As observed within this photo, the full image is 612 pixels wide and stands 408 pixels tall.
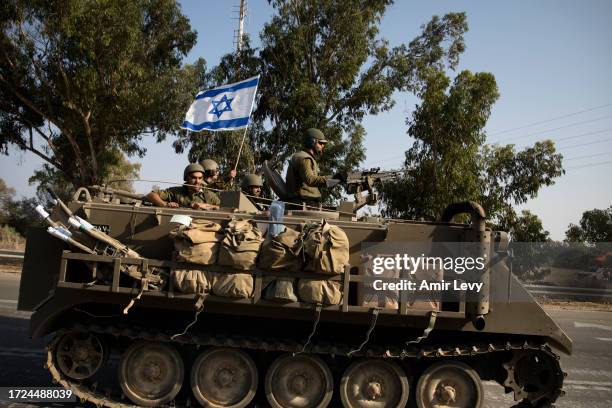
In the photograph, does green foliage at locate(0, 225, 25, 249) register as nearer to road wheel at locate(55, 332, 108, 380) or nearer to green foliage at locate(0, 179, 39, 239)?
green foliage at locate(0, 179, 39, 239)

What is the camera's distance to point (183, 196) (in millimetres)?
8078

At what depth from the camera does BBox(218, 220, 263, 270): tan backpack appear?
609 centimetres

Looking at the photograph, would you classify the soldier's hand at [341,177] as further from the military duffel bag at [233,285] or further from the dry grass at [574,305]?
the dry grass at [574,305]

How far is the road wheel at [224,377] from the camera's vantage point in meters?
6.45

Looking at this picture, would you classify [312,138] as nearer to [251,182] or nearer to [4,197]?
[251,182]

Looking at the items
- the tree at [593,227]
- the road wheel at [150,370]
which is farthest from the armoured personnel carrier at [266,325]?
the tree at [593,227]

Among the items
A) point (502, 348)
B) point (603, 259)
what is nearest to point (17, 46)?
point (502, 348)

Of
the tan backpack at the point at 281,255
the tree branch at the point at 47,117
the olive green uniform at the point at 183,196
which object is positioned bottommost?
the tan backpack at the point at 281,255

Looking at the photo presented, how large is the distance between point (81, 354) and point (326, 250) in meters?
2.97

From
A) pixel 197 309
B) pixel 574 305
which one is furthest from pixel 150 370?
pixel 574 305

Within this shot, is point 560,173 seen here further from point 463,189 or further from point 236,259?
point 236,259

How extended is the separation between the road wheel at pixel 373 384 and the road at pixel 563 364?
5.25 feet

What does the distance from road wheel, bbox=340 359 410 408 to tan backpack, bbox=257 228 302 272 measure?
4.36ft

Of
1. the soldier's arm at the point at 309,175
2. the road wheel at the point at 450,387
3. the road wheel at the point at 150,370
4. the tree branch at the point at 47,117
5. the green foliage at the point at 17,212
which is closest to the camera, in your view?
the road wheel at the point at 450,387
